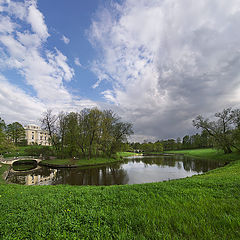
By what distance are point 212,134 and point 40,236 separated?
44.8m

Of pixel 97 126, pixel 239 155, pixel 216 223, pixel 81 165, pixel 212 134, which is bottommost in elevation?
pixel 81 165

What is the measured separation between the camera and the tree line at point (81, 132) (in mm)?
34219

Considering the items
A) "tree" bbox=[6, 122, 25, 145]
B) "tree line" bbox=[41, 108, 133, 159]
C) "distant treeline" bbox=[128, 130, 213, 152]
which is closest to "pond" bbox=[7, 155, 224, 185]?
"tree line" bbox=[41, 108, 133, 159]

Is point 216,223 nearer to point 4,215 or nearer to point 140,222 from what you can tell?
point 140,222

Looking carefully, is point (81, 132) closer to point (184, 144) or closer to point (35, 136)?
point (35, 136)

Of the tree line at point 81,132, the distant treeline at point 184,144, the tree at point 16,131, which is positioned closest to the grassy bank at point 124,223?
the tree line at point 81,132

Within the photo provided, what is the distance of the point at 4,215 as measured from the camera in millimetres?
3832

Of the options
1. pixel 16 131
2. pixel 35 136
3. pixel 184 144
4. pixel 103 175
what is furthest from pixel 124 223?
pixel 184 144

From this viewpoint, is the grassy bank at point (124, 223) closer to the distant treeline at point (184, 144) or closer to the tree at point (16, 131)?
the tree at point (16, 131)

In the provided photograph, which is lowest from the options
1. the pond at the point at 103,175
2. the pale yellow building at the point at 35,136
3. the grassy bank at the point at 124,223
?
the pond at the point at 103,175

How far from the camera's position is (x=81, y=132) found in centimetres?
3516

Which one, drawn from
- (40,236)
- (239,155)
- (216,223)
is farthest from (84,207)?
(239,155)

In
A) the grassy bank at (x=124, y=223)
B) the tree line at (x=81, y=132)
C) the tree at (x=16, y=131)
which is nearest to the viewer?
the grassy bank at (x=124, y=223)

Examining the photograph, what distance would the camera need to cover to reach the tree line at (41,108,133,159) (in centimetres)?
3422
